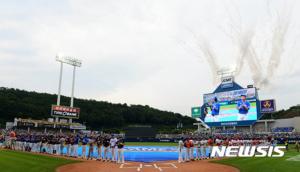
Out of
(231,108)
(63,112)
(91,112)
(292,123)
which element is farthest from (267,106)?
(91,112)

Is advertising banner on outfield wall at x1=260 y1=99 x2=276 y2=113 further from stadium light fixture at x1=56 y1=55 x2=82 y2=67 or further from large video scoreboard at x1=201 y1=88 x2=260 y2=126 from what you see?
stadium light fixture at x1=56 y1=55 x2=82 y2=67

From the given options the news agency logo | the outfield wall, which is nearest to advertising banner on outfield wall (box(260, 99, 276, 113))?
the outfield wall

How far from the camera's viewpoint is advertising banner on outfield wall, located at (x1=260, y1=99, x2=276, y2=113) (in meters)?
57.0

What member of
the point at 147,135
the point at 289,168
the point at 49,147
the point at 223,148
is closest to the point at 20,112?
the point at 147,135

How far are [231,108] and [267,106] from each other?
7.04m

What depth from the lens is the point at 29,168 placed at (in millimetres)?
19156

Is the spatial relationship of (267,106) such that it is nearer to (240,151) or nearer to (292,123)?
(292,123)

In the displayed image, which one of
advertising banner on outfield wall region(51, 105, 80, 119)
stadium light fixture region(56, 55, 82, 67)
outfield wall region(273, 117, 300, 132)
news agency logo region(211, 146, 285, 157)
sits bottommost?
news agency logo region(211, 146, 285, 157)

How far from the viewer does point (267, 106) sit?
189 feet

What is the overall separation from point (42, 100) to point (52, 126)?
5456 centimetres

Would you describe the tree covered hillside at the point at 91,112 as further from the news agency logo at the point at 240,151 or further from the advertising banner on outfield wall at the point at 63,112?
the news agency logo at the point at 240,151

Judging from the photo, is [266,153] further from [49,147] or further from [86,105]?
[86,105]

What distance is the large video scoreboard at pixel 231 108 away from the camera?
5784cm

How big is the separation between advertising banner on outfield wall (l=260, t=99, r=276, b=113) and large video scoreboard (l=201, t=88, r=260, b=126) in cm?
163
